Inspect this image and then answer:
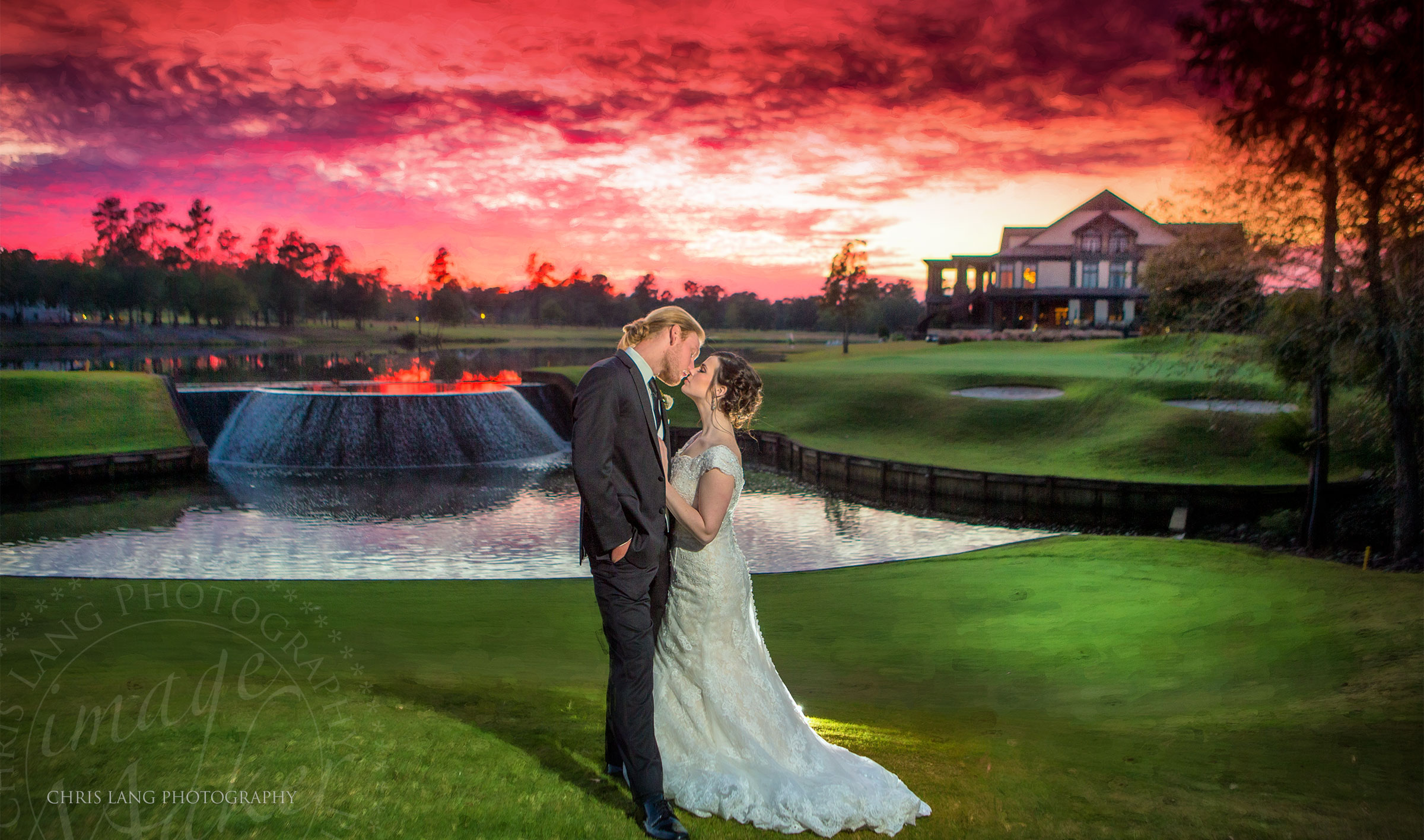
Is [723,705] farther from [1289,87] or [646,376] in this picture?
[1289,87]

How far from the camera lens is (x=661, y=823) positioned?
3883 millimetres

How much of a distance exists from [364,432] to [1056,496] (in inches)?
877

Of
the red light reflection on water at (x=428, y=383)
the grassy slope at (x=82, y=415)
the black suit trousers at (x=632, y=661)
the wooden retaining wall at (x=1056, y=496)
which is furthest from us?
the red light reflection on water at (x=428, y=383)

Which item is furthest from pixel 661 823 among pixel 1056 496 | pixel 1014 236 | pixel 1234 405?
pixel 1014 236

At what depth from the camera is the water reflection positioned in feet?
52.0

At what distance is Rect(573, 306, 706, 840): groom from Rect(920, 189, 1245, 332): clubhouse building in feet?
185

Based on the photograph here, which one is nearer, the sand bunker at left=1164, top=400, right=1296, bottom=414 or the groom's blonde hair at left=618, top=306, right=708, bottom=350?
the groom's blonde hair at left=618, top=306, right=708, bottom=350

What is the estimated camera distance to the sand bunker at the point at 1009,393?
32.1 metres

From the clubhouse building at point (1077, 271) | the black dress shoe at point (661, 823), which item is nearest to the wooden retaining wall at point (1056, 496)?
the black dress shoe at point (661, 823)

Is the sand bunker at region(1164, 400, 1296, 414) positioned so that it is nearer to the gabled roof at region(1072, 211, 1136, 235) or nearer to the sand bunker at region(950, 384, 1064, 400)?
the sand bunker at region(950, 384, 1064, 400)

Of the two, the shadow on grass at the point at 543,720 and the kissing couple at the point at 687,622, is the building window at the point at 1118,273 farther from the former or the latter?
the kissing couple at the point at 687,622

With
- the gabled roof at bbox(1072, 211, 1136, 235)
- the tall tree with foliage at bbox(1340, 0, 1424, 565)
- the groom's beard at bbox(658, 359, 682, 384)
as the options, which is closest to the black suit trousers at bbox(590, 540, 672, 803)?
the groom's beard at bbox(658, 359, 682, 384)

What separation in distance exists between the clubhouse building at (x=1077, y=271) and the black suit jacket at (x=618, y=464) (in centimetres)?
5653

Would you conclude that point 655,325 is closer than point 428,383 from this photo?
Yes
